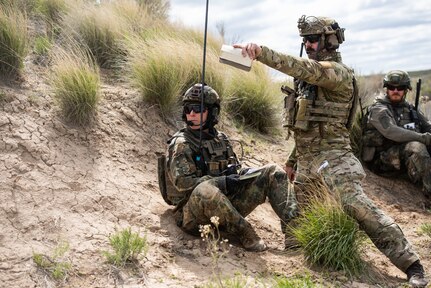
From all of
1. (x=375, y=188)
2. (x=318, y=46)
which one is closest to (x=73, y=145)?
(x=318, y=46)

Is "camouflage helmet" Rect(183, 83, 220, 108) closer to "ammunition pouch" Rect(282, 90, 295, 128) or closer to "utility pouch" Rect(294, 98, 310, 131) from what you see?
"ammunition pouch" Rect(282, 90, 295, 128)

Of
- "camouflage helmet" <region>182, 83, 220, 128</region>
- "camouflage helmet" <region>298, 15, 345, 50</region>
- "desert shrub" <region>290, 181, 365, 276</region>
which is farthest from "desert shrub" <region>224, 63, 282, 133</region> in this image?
"desert shrub" <region>290, 181, 365, 276</region>

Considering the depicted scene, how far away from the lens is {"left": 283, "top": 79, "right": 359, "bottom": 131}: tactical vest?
17.5 feet

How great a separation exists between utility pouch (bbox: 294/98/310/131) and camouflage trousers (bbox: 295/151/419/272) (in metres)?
0.32

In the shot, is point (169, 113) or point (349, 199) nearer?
point (349, 199)

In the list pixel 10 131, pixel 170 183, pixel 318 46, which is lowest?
pixel 170 183

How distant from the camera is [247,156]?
7.69 meters

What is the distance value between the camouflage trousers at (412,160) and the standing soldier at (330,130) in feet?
8.48

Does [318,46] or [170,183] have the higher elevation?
[318,46]

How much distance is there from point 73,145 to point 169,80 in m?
1.72

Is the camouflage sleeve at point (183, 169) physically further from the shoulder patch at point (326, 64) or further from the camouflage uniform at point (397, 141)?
the camouflage uniform at point (397, 141)

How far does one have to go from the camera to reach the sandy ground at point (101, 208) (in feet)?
14.9

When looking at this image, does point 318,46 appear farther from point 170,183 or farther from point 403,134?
point 403,134

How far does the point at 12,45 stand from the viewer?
6797 mm
